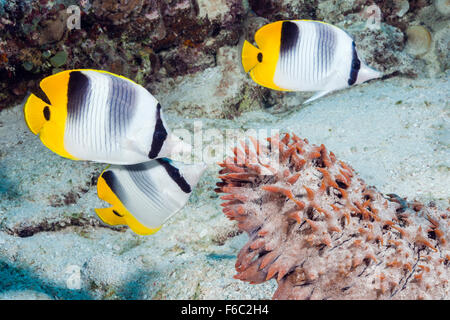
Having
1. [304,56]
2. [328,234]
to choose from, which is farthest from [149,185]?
[304,56]

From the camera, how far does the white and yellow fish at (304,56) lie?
228 cm

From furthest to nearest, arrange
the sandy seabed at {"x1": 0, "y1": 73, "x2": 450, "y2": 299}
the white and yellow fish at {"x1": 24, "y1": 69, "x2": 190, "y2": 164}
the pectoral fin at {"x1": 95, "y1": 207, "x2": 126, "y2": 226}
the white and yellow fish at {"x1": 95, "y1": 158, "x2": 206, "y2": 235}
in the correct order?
the sandy seabed at {"x1": 0, "y1": 73, "x2": 450, "y2": 299}, the pectoral fin at {"x1": 95, "y1": 207, "x2": 126, "y2": 226}, the white and yellow fish at {"x1": 95, "y1": 158, "x2": 206, "y2": 235}, the white and yellow fish at {"x1": 24, "y1": 69, "x2": 190, "y2": 164}

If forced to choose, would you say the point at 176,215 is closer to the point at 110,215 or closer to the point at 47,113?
the point at 110,215

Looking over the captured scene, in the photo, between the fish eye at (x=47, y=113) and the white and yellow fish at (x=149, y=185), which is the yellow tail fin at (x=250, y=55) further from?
the fish eye at (x=47, y=113)

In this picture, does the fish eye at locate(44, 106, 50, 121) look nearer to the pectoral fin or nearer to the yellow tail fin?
the pectoral fin

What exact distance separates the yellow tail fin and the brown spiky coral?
65 cm

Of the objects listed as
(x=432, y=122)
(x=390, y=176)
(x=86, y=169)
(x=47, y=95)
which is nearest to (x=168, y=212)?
(x=47, y=95)

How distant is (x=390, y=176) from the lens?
3557 millimetres

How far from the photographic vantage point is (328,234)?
6.27 ft

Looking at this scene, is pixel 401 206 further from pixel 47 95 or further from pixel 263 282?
pixel 47 95

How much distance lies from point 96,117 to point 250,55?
4.19ft

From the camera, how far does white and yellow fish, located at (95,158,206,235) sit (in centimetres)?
211

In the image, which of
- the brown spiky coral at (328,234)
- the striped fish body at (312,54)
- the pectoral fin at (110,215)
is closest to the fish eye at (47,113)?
the pectoral fin at (110,215)

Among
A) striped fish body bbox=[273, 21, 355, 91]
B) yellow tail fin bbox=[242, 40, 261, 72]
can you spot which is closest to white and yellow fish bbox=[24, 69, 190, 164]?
yellow tail fin bbox=[242, 40, 261, 72]
